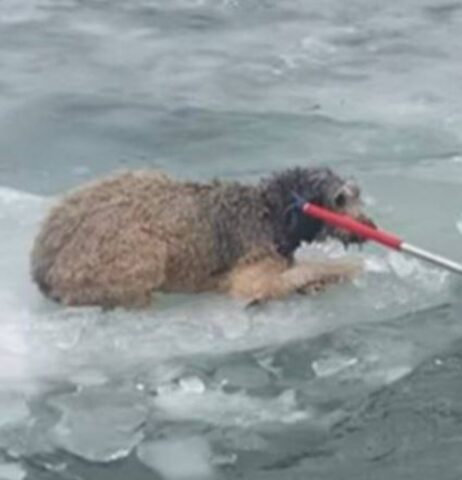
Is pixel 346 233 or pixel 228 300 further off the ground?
pixel 346 233

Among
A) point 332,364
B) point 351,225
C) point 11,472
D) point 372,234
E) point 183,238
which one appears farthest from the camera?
point 183,238

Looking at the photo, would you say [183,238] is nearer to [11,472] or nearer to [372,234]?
[372,234]

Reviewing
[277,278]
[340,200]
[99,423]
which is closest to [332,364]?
[277,278]

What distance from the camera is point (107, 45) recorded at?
33.2ft

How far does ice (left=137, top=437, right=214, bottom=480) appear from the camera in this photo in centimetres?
512

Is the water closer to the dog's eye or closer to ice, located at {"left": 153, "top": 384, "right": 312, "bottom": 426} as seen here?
ice, located at {"left": 153, "top": 384, "right": 312, "bottom": 426}

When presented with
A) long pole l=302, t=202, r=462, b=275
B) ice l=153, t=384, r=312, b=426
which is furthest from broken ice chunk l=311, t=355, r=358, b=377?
long pole l=302, t=202, r=462, b=275

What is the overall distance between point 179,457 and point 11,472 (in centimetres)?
50

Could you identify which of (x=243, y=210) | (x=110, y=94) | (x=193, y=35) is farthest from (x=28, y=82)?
(x=243, y=210)

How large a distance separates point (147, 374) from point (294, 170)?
109 cm

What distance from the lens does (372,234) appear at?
19.3 feet

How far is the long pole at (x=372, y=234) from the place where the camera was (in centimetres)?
567

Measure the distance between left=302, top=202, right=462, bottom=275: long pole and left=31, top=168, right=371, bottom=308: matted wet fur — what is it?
7 centimetres

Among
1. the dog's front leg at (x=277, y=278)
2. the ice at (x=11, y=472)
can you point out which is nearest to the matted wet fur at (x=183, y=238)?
the dog's front leg at (x=277, y=278)
